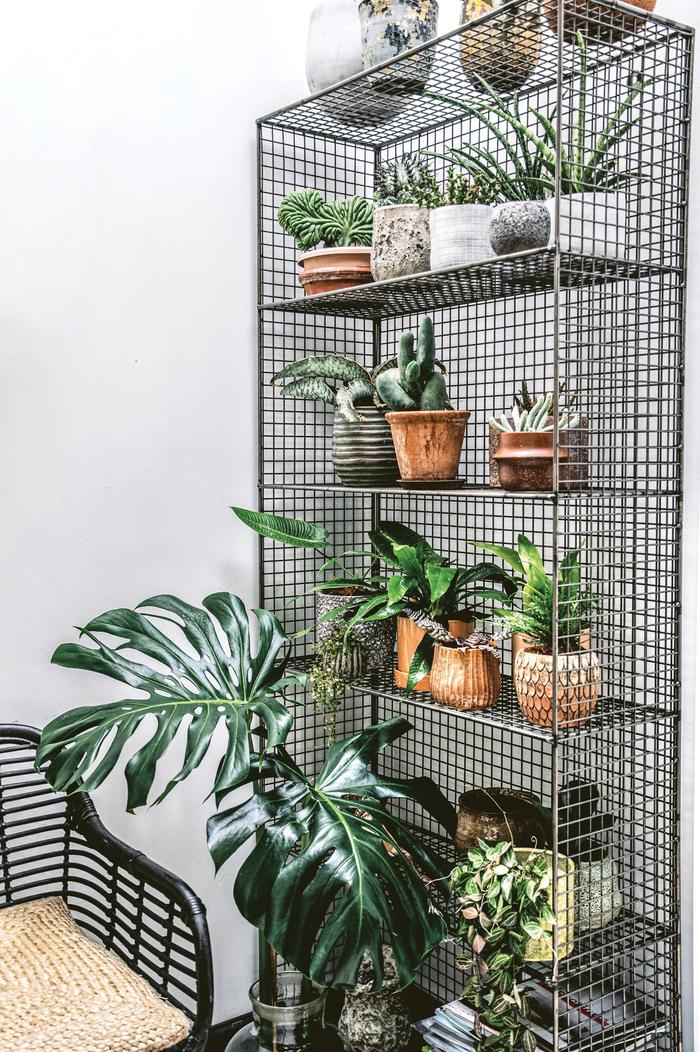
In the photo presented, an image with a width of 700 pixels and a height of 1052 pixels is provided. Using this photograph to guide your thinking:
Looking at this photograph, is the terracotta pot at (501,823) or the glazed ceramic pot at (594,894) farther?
the terracotta pot at (501,823)

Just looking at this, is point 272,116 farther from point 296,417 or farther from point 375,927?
point 375,927

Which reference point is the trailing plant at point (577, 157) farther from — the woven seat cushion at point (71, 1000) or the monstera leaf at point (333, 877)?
the woven seat cushion at point (71, 1000)

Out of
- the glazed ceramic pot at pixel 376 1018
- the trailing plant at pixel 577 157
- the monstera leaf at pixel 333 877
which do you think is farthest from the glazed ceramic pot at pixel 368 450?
the glazed ceramic pot at pixel 376 1018

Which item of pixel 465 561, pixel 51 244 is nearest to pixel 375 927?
pixel 465 561

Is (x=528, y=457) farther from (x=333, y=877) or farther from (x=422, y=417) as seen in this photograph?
(x=333, y=877)

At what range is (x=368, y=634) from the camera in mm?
2244

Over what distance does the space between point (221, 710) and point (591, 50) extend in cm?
142

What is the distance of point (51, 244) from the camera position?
84.1 inches

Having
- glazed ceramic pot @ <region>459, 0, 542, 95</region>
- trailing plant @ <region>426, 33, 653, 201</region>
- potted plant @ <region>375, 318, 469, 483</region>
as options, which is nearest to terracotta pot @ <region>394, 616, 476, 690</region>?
potted plant @ <region>375, 318, 469, 483</region>

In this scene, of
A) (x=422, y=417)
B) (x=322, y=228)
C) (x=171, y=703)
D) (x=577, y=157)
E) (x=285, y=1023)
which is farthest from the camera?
(x=322, y=228)

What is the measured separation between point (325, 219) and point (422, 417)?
66 cm

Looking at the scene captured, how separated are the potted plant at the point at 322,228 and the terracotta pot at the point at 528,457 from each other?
72cm

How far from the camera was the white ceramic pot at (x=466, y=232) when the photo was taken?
1.87m

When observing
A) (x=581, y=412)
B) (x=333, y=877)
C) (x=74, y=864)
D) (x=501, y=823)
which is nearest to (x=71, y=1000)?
(x=74, y=864)
